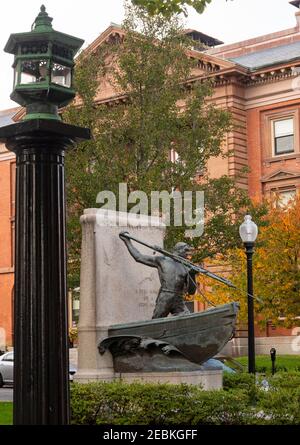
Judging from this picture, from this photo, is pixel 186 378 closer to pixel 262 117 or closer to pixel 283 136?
pixel 283 136

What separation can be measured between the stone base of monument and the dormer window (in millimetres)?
35092

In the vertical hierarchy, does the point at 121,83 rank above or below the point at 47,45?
above

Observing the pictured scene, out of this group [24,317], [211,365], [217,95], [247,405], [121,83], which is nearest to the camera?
[24,317]

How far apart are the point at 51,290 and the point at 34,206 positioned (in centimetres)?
60

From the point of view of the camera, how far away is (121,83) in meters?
28.1

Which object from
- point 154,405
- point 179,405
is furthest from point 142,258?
point 179,405

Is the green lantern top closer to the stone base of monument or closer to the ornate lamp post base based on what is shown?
the ornate lamp post base

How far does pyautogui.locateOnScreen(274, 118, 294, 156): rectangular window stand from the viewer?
48.7 metres

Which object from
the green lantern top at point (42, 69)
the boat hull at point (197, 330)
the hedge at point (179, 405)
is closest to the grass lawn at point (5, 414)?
the hedge at point (179, 405)

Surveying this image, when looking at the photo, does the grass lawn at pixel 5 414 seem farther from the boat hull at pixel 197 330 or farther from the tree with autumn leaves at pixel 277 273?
the tree with autumn leaves at pixel 277 273

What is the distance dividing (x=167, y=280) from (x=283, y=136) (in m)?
35.0

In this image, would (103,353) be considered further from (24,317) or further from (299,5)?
(299,5)
